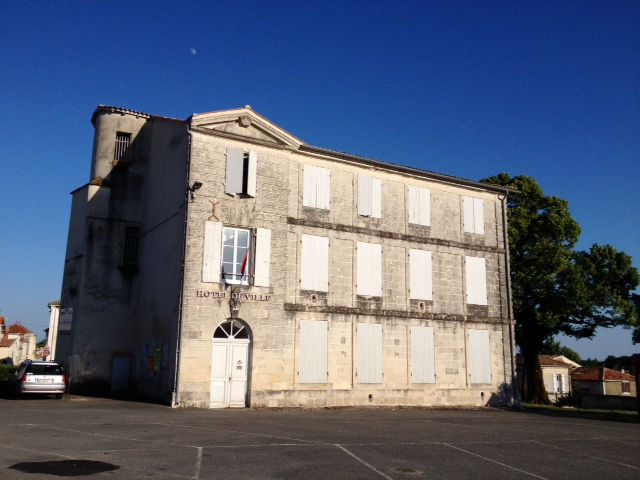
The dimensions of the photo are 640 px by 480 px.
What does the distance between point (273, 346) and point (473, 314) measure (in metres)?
10.1

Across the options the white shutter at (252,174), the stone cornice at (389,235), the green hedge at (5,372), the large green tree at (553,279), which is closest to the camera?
the white shutter at (252,174)

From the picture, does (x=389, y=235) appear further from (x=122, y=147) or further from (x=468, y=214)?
(x=122, y=147)

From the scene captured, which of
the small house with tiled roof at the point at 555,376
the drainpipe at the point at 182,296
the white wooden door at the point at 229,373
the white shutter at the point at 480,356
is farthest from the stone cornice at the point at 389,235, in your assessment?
the small house with tiled roof at the point at 555,376

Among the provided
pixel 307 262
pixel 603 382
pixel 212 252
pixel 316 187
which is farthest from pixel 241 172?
pixel 603 382

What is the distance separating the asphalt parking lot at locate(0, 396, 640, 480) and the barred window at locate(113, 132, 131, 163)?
11913 mm

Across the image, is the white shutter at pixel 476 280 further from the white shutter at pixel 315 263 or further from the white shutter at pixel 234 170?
the white shutter at pixel 234 170

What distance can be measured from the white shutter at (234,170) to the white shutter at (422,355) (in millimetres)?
9593

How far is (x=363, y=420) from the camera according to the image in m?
17.7

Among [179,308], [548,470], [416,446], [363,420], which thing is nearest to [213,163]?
[179,308]

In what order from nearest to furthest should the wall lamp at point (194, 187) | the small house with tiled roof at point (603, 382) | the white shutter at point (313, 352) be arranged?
the wall lamp at point (194, 187), the white shutter at point (313, 352), the small house with tiled roof at point (603, 382)

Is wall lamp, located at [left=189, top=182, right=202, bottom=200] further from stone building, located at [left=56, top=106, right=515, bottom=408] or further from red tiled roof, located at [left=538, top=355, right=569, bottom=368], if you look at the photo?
red tiled roof, located at [left=538, top=355, right=569, bottom=368]

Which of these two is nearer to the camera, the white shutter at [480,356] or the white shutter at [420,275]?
the white shutter at [420,275]

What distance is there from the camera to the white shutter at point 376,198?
24.9m

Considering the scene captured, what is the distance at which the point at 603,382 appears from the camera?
58875 mm
